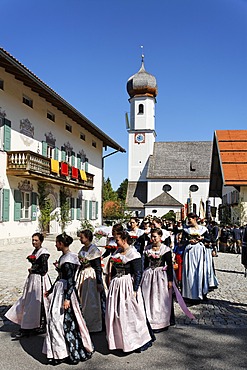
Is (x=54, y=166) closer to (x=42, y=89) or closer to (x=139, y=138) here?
(x=42, y=89)

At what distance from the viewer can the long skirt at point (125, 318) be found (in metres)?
5.23

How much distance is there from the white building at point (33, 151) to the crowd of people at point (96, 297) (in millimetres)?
12206

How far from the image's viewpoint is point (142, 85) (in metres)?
68.4

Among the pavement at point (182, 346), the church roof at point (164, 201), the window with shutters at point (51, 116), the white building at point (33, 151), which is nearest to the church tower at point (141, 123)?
the church roof at point (164, 201)

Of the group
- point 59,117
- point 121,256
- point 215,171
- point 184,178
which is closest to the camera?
point 121,256

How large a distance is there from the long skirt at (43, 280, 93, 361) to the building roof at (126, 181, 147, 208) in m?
58.2

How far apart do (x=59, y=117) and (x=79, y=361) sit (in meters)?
22.9

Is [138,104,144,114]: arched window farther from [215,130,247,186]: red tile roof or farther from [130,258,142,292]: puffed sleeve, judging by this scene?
[130,258,142,292]: puffed sleeve

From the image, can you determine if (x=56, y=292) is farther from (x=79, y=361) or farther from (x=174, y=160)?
(x=174, y=160)

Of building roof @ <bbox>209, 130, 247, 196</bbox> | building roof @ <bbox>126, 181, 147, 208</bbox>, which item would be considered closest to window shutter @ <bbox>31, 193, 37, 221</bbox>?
building roof @ <bbox>209, 130, 247, 196</bbox>

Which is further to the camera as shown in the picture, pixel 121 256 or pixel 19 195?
pixel 19 195

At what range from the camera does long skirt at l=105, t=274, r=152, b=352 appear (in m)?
5.23

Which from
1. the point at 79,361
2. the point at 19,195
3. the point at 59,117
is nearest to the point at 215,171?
the point at 59,117

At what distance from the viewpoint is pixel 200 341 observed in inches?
228
